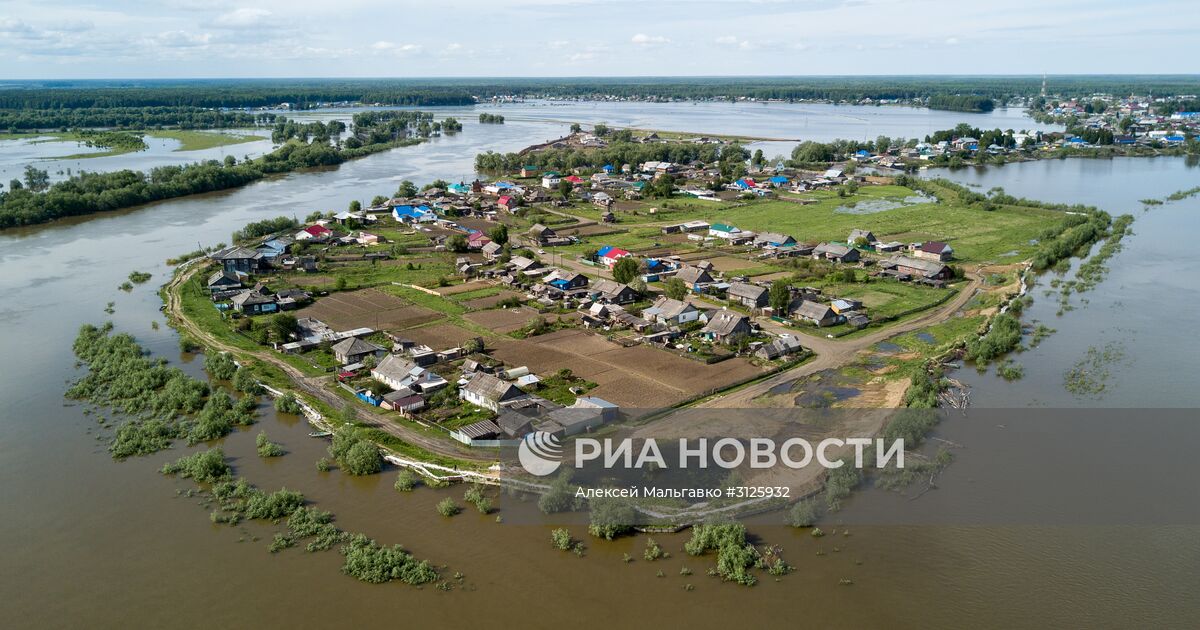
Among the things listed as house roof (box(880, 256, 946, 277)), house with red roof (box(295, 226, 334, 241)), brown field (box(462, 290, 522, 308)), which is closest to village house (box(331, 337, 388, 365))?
brown field (box(462, 290, 522, 308))

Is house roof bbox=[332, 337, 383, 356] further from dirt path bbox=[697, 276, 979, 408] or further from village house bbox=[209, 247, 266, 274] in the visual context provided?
village house bbox=[209, 247, 266, 274]

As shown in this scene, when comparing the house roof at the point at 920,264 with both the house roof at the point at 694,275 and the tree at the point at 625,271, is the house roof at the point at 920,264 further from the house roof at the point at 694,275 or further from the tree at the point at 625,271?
the tree at the point at 625,271

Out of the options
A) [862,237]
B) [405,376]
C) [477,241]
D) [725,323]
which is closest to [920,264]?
[862,237]

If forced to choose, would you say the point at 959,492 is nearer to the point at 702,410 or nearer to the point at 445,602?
the point at 702,410

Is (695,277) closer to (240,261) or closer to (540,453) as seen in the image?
(540,453)

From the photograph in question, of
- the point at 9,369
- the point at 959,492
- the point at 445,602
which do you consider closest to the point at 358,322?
the point at 9,369
